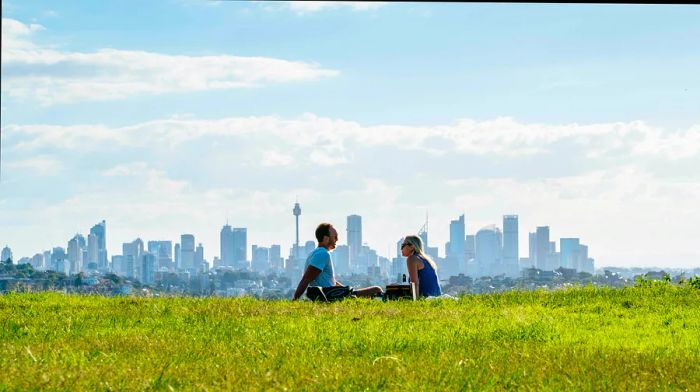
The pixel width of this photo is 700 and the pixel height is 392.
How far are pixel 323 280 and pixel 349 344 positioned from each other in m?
7.88

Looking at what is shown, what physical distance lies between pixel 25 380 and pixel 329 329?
17.0ft

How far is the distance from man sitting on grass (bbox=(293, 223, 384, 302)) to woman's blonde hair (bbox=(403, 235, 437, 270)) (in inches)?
49.0

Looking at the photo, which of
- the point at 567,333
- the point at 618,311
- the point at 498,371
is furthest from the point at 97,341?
the point at 618,311

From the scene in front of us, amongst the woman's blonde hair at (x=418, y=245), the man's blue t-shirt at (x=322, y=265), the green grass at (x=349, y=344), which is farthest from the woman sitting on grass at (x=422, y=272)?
the green grass at (x=349, y=344)

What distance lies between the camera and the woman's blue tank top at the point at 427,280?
21266mm

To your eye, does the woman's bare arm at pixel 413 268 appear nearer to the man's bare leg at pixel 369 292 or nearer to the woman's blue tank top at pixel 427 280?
the woman's blue tank top at pixel 427 280

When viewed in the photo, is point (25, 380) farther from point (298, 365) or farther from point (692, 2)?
point (692, 2)

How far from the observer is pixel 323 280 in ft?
67.9

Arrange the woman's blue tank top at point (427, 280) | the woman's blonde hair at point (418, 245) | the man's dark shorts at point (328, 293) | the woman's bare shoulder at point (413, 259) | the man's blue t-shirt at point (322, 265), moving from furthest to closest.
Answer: the woman's blonde hair at point (418, 245) < the woman's blue tank top at point (427, 280) < the woman's bare shoulder at point (413, 259) < the man's blue t-shirt at point (322, 265) < the man's dark shorts at point (328, 293)

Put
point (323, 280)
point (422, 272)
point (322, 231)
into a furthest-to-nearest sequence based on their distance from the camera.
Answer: point (422, 272)
point (322, 231)
point (323, 280)

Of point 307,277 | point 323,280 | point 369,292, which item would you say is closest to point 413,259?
point 369,292

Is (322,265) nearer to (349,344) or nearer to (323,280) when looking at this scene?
(323,280)

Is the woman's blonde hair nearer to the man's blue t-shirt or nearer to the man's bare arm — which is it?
the man's blue t-shirt

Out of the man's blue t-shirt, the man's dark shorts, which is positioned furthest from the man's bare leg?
the man's blue t-shirt
